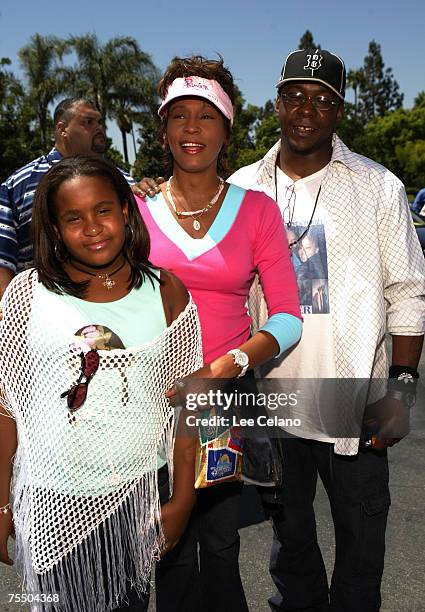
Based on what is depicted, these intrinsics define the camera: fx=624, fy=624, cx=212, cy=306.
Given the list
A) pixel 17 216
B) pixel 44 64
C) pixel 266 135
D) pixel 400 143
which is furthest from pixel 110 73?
pixel 400 143

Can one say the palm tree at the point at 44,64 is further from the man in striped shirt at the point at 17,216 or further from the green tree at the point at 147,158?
the man in striped shirt at the point at 17,216

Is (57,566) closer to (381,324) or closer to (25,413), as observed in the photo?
(25,413)

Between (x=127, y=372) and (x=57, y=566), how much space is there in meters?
0.59

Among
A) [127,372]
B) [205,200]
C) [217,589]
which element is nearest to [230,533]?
[217,589]

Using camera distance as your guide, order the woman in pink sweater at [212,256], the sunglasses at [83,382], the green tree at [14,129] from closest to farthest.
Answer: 1. the sunglasses at [83,382]
2. the woman in pink sweater at [212,256]
3. the green tree at [14,129]

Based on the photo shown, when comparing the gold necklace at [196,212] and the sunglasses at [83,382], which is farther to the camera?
the gold necklace at [196,212]

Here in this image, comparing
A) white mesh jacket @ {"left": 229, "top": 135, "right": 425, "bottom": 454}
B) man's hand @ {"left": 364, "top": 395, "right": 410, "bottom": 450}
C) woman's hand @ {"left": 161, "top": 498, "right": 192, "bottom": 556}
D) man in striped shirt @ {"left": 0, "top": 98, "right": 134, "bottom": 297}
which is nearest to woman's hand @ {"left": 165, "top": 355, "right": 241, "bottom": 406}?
woman's hand @ {"left": 161, "top": 498, "right": 192, "bottom": 556}

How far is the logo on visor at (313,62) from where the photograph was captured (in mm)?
2254

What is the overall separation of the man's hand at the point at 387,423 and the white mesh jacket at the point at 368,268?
0.08m

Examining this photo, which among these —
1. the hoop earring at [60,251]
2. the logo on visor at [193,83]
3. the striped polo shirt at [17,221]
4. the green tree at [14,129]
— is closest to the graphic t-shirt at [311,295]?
the logo on visor at [193,83]

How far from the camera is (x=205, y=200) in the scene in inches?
85.0

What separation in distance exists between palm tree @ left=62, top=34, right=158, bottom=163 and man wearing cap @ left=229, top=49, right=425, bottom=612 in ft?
89.5

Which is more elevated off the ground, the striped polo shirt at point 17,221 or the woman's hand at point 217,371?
the striped polo shirt at point 17,221

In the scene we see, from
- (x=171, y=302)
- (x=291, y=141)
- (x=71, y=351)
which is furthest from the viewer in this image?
(x=291, y=141)
